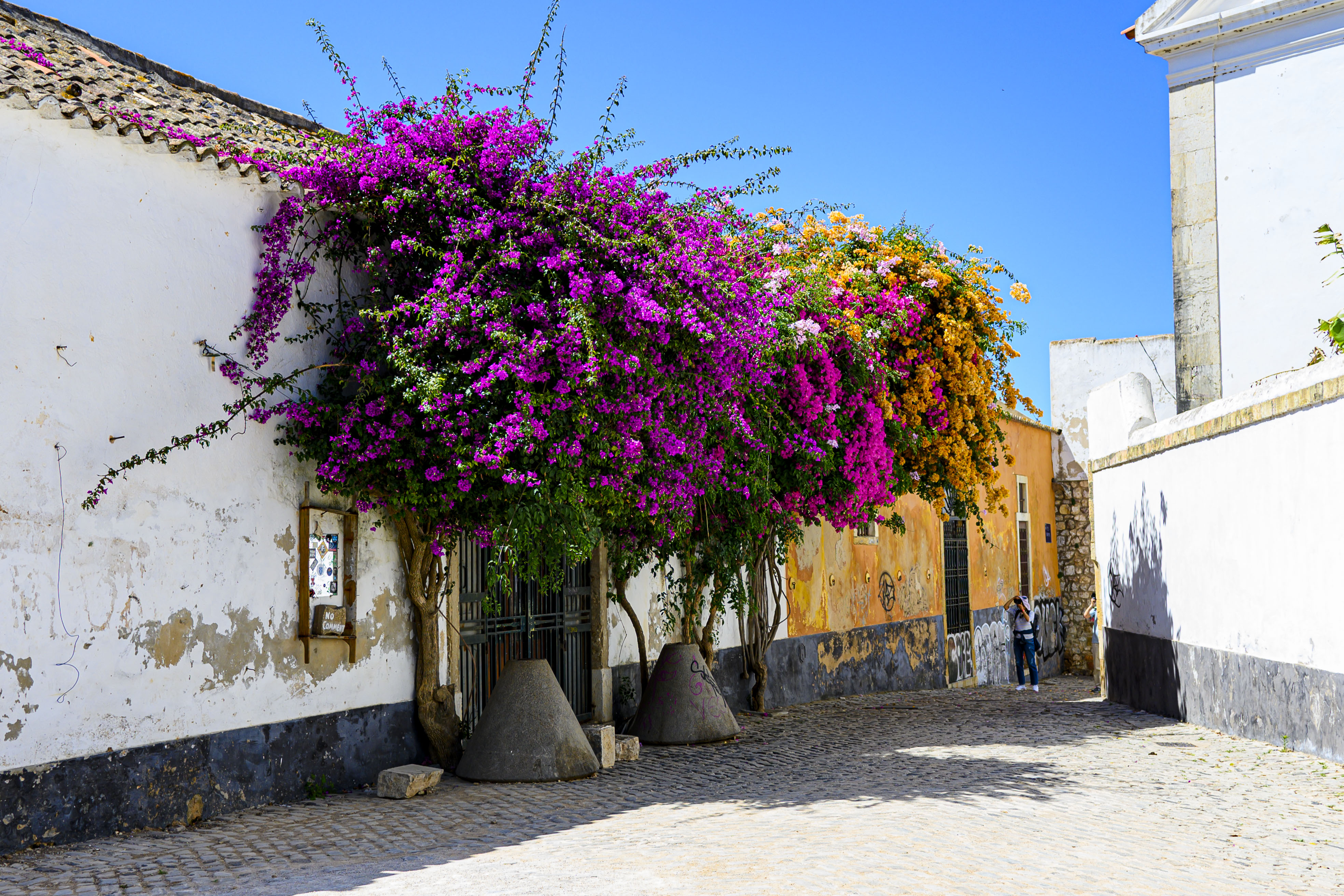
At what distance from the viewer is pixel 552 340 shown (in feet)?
24.3

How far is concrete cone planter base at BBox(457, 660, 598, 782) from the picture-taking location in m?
8.07

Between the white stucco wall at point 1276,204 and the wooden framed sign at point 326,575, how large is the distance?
996 cm

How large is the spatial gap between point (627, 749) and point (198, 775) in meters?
3.48

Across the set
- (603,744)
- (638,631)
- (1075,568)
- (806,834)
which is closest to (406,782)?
(603,744)

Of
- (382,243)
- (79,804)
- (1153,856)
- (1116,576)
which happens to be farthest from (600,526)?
(1116,576)

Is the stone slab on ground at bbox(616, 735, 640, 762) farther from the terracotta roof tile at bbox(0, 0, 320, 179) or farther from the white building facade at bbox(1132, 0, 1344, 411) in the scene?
the white building facade at bbox(1132, 0, 1344, 411)

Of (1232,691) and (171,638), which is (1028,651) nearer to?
(1232,691)

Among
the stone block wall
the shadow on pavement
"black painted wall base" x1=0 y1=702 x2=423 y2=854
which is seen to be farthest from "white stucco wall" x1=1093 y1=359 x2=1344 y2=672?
the stone block wall

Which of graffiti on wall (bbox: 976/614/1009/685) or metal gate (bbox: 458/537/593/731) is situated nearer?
metal gate (bbox: 458/537/593/731)

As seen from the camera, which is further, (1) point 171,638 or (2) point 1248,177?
(2) point 1248,177

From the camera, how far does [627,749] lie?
9.18m

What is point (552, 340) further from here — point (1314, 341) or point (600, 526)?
point (1314, 341)

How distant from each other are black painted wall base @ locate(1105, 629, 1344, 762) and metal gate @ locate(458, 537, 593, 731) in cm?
578

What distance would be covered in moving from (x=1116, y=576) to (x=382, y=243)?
9756mm
